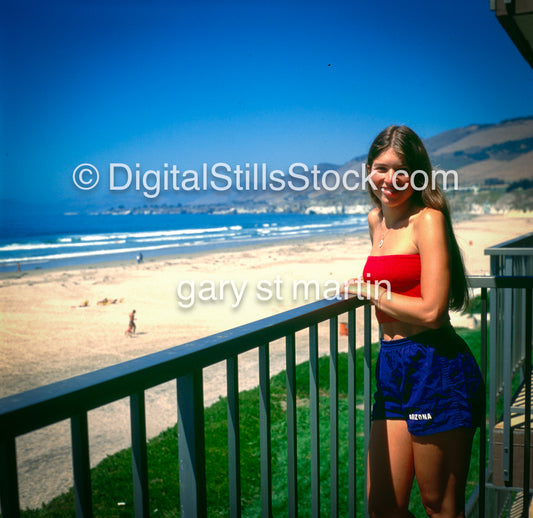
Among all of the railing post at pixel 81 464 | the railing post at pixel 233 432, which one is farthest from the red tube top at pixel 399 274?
the railing post at pixel 81 464

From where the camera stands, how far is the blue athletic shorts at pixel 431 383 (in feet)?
5.98

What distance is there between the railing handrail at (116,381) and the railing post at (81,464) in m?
0.04

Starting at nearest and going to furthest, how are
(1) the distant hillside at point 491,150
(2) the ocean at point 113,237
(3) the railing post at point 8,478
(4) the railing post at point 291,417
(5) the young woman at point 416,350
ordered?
(3) the railing post at point 8,478 < (4) the railing post at point 291,417 < (5) the young woman at point 416,350 < (2) the ocean at point 113,237 < (1) the distant hillside at point 491,150

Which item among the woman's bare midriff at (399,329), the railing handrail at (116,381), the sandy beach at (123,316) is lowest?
the sandy beach at (123,316)

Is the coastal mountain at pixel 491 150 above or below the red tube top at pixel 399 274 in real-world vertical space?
above

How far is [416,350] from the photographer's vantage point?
1.87 metres

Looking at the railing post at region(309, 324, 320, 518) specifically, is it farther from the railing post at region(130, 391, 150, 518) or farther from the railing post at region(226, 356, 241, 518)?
the railing post at region(130, 391, 150, 518)

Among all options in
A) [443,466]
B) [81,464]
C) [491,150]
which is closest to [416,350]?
[443,466]

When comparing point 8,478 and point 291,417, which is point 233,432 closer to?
point 291,417

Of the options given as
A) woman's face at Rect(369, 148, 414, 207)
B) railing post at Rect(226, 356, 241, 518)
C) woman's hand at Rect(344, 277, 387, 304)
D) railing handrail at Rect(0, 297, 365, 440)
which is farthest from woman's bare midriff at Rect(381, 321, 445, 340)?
railing post at Rect(226, 356, 241, 518)

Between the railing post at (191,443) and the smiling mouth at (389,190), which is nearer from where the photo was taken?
the railing post at (191,443)

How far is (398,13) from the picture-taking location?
78.1 metres

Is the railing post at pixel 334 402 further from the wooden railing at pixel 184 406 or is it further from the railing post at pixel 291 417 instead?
the railing post at pixel 291 417

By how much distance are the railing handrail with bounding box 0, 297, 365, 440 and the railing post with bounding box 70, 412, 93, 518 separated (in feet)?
0.13
